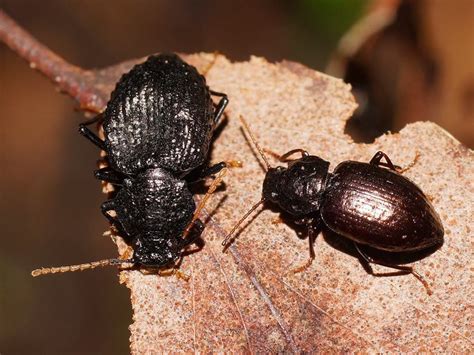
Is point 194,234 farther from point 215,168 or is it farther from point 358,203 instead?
point 358,203

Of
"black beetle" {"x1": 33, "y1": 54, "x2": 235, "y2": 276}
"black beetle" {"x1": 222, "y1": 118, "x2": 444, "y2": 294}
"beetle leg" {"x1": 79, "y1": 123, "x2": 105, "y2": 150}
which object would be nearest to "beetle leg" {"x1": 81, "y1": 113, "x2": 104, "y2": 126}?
"beetle leg" {"x1": 79, "y1": 123, "x2": 105, "y2": 150}

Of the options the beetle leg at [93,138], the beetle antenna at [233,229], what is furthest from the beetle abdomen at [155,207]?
the beetle leg at [93,138]

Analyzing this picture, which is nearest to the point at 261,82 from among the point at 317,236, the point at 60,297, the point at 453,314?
the point at 317,236

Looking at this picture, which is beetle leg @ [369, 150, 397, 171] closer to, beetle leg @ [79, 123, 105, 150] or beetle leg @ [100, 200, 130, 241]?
beetle leg @ [100, 200, 130, 241]

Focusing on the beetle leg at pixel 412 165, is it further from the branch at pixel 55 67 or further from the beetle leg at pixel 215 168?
Answer: the branch at pixel 55 67

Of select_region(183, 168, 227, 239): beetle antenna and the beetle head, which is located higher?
select_region(183, 168, 227, 239): beetle antenna

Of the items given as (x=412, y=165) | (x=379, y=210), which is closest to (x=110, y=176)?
(x=379, y=210)
